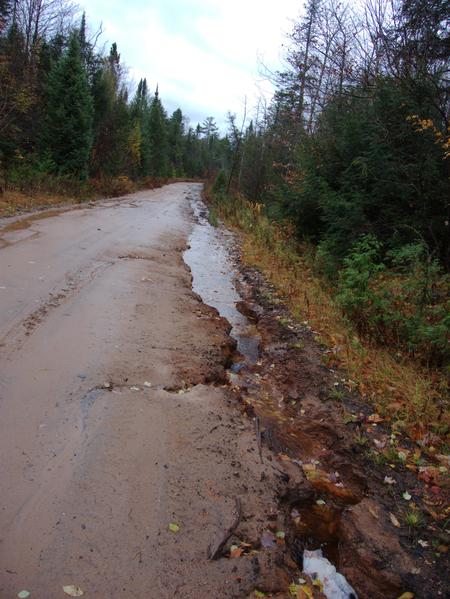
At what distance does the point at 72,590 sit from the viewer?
2.24m

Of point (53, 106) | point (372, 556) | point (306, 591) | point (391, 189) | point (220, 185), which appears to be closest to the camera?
point (306, 591)

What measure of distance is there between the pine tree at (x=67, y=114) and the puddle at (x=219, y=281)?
11847 mm

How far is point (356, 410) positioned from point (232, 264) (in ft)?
24.8

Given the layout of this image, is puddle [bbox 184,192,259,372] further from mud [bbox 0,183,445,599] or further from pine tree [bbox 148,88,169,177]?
pine tree [bbox 148,88,169,177]

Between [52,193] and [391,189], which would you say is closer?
[391,189]

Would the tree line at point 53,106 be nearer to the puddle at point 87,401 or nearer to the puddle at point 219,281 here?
the puddle at point 219,281

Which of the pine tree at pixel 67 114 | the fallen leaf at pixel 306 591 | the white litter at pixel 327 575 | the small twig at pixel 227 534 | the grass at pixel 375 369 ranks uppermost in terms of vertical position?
the pine tree at pixel 67 114

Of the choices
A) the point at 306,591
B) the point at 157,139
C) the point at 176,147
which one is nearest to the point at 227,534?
the point at 306,591

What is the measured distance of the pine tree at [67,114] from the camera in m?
23.9

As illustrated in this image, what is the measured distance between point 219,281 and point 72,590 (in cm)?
771

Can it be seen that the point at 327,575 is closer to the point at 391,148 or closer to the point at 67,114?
the point at 391,148

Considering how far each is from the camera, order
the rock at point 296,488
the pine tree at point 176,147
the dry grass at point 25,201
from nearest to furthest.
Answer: the rock at point 296,488, the dry grass at point 25,201, the pine tree at point 176,147

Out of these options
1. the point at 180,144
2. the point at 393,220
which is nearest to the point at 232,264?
the point at 393,220

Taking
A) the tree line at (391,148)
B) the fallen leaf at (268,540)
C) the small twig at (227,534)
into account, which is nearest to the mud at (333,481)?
the fallen leaf at (268,540)
